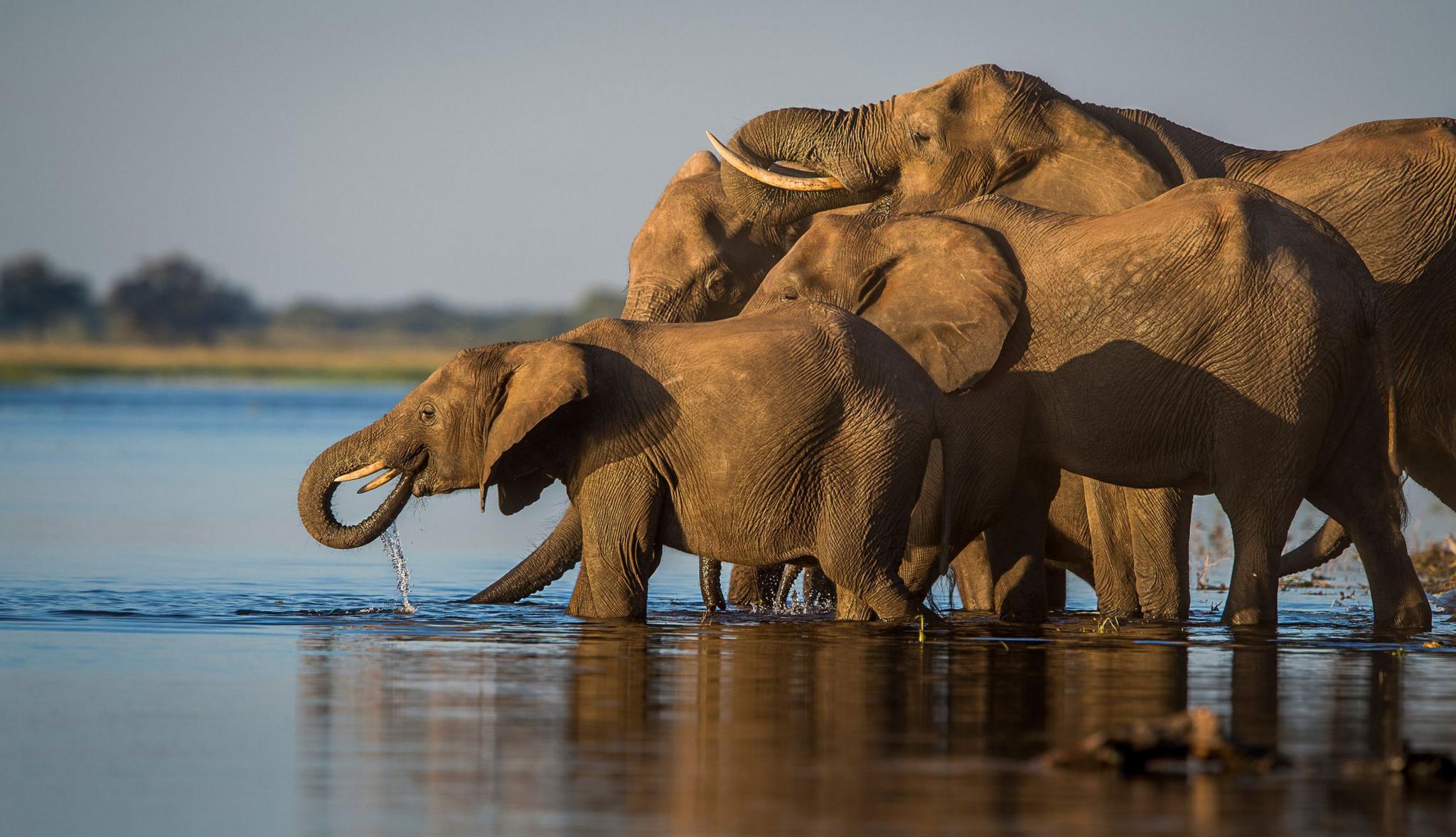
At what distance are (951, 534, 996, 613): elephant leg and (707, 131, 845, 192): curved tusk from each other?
220 centimetres

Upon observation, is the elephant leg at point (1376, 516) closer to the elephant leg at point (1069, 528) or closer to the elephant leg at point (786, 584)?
the elephant leg at point (1069, 528)

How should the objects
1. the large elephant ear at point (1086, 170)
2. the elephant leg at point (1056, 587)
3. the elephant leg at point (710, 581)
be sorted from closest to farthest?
the elephant leg at point (710, 581) < the large elephant ear at point (1086, 170) < the elephant leg at point (1056, 587)

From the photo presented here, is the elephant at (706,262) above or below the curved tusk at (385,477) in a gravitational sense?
above

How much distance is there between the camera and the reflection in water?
571cm

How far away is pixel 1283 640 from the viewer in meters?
10.0

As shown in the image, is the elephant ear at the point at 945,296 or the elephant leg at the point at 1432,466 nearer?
the elephant ear at the point at 945,296

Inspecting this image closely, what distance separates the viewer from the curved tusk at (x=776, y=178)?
13.5 m

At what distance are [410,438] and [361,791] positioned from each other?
5.20 m

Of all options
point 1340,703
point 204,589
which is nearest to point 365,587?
point 204,589

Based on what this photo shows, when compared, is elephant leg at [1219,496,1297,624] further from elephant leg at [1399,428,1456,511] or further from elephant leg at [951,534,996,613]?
elephant leg at [1399,428,1456,511]

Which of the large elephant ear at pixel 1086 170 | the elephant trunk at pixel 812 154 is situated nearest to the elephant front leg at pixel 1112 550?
the large elephant ear at pixel 1086 170

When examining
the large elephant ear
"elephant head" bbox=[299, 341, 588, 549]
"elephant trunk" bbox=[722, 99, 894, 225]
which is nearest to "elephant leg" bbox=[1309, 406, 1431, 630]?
the large elephant ear

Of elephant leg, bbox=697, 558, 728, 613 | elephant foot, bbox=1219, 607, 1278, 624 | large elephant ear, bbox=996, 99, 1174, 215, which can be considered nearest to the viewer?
elephant foot, bbox=1219, 607, 1278, 624

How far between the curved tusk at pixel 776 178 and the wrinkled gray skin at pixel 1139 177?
1.8 inches
